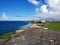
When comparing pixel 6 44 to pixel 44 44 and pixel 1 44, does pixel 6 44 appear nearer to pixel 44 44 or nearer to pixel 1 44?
pixel 1 44

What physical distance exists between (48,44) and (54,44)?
0.99m

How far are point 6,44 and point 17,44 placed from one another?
178 cm

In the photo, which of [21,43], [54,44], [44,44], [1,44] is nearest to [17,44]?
[21,43]

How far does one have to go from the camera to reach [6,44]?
78.3 ft

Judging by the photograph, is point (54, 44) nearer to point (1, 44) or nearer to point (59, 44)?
point (59, 44)

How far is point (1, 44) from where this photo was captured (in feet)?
78.0

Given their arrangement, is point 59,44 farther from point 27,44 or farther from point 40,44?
point 27,44

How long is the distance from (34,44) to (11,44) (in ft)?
12.4

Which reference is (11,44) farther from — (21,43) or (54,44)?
(54,44)

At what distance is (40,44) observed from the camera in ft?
79.4

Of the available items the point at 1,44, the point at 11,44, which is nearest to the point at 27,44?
the point at 11,44

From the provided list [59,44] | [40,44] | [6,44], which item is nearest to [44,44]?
[40,44]

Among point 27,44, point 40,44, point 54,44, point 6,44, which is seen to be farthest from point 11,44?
point 54,44

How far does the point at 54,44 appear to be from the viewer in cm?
2431
